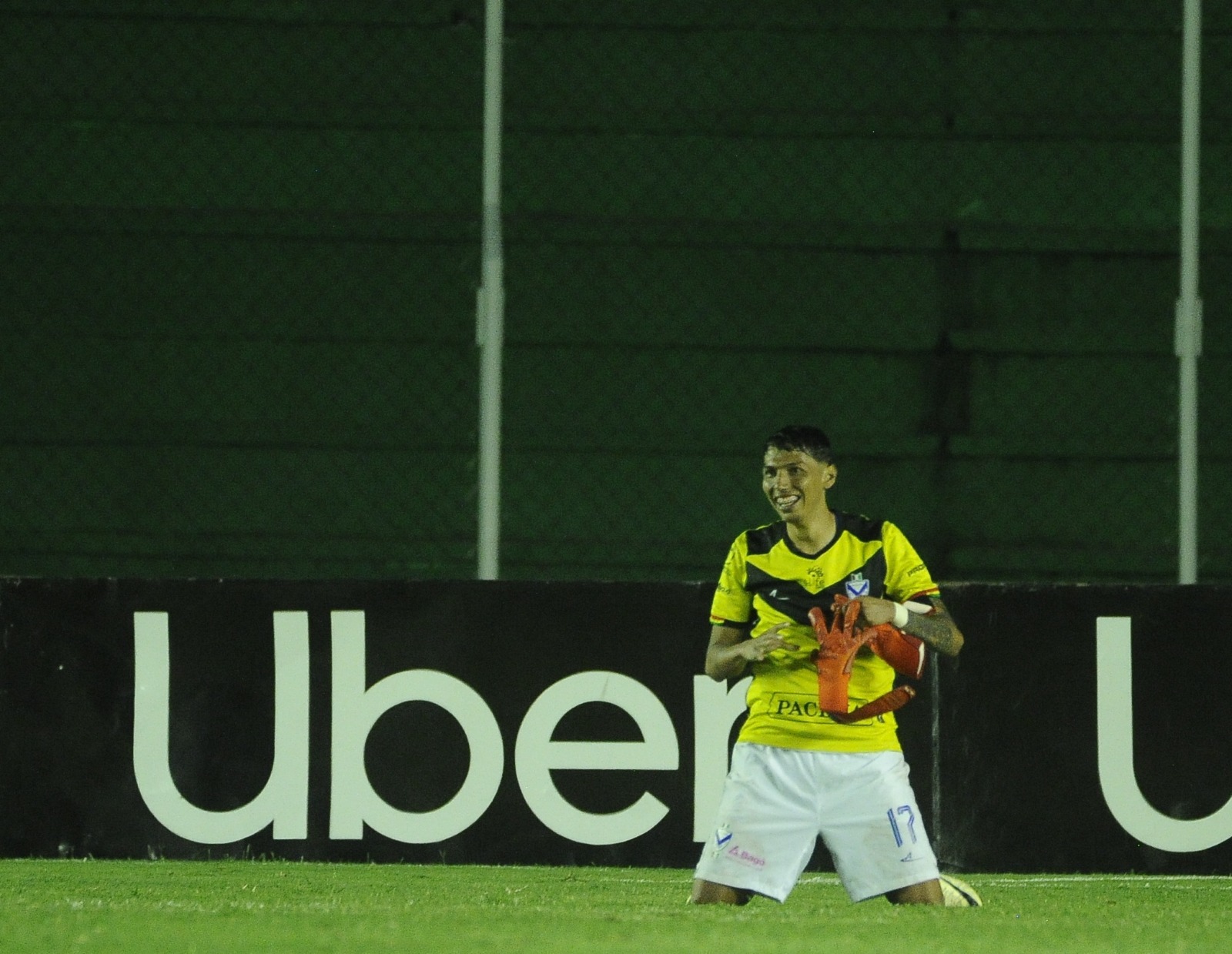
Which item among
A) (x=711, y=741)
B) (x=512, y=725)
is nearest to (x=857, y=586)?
(x=711, y=741)

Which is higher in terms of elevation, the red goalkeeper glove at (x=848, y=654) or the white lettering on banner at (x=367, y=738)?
the red goalkeeper glove at (x=848, y=654)

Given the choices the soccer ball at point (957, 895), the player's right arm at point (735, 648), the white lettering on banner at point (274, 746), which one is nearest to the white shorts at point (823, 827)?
the soccer ball at point (957, 895)

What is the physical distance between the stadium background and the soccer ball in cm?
335

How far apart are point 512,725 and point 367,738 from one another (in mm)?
464

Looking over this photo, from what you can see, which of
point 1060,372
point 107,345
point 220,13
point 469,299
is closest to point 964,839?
point 1060,372

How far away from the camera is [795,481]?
4.98 meters

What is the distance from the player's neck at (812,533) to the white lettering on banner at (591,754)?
1.38 metres

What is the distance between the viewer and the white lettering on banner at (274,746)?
6.24m

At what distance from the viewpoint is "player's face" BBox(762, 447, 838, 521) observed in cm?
497

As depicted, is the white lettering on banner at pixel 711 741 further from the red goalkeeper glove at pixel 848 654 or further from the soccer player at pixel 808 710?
the red goalkeeper glove at pixel 848 654

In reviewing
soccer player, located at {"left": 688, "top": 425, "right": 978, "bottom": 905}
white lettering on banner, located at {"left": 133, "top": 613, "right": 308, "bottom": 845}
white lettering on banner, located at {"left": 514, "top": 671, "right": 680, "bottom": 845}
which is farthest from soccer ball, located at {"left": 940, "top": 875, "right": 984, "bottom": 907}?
white lettering on banner, located at {"left": 133, "top": 613, "right": 308, "bottom": 845}

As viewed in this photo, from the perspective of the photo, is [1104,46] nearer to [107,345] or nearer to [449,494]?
[449,494]

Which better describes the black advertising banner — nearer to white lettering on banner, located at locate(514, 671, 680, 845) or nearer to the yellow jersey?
white lettering on banner, located at locate(514, 671, 680, 845)

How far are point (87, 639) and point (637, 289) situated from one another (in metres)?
3.06
